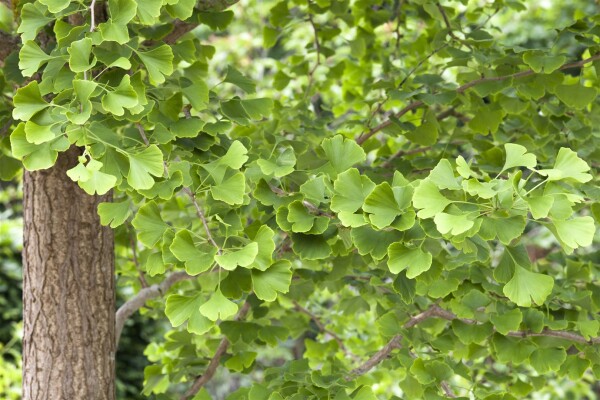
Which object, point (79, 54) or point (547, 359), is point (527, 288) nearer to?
point (547, 359)

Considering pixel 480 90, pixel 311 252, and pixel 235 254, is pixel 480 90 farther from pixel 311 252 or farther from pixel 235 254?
pixel 235 254

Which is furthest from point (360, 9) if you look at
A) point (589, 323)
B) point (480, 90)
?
point (589, 323)

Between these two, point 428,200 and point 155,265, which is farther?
point 155,265

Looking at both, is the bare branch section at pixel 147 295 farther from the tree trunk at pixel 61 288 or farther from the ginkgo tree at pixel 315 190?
the tree trunk at pixel 61 288

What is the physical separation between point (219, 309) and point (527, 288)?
0.38 metres

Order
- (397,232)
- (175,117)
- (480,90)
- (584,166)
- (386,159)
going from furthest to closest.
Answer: (386,159), (480,90), (175,117), (397,232), (584,166)

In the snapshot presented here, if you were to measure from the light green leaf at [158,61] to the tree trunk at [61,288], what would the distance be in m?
0.44

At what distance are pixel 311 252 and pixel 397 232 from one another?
130 millimetres

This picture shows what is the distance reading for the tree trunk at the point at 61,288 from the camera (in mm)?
1345

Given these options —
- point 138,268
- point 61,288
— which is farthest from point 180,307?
point 138,268

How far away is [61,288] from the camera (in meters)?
1.35

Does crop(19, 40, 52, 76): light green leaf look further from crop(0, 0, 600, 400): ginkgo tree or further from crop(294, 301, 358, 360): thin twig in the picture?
crop(294, 301, 358, 360): thin twig

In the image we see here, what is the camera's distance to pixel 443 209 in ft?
2.60

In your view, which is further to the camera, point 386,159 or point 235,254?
point 386,159
